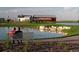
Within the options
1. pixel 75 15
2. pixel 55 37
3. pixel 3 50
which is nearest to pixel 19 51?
pixel 3 50

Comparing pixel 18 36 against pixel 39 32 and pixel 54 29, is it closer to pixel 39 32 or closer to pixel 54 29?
pixel 39 32

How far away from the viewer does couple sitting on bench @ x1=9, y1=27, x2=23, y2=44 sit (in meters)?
3.60

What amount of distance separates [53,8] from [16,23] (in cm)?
43

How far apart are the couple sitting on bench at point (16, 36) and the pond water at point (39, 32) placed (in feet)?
0.11

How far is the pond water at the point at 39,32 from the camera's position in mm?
3596

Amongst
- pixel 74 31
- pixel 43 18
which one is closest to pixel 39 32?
pixel 43 18

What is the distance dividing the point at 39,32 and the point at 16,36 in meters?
0.25

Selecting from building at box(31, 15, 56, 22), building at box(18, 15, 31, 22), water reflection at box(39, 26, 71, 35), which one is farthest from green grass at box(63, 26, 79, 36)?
building at box(18, 15, 31, 22)

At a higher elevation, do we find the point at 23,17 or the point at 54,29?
the point at 23,17

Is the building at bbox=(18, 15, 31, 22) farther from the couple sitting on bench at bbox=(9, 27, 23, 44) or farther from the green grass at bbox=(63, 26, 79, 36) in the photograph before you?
the green grass at bbox=(63, 26, 79, 36)

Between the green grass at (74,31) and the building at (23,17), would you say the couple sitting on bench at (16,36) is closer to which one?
the building at (23,17)

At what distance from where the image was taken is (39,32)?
3.60 m

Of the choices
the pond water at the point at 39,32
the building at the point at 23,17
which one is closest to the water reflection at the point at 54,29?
the pond water at the point at 39,32
